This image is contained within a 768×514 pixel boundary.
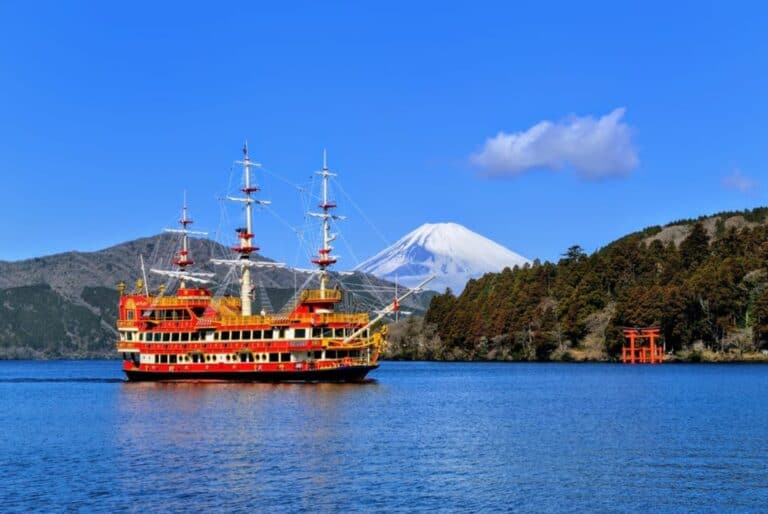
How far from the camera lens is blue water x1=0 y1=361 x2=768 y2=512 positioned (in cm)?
3978

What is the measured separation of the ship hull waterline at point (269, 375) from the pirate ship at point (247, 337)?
0.11 meters

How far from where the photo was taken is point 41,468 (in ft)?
159

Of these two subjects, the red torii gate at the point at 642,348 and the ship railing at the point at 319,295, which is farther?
the red torii gate at the point at 642,348

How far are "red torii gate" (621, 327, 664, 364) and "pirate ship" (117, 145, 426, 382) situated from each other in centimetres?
6386

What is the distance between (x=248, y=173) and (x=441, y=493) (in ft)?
284

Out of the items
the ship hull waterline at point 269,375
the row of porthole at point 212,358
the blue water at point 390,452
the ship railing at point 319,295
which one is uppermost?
the ship railing at point 319,295

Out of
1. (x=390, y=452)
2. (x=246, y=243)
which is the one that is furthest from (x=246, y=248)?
(x=390, y=452)

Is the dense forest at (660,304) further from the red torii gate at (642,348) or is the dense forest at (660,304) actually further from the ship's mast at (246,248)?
the ship's mast at (246,248)

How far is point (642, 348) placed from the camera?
536 feet

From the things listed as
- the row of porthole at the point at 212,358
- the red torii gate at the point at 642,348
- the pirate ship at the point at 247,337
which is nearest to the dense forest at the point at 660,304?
the red torii gate at the point at 642,348

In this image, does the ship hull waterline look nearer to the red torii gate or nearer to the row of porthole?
the row of porthole

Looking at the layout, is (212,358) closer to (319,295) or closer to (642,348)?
(319,295)

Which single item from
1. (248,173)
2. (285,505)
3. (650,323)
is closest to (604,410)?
(285,505)

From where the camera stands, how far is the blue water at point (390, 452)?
39781mm
